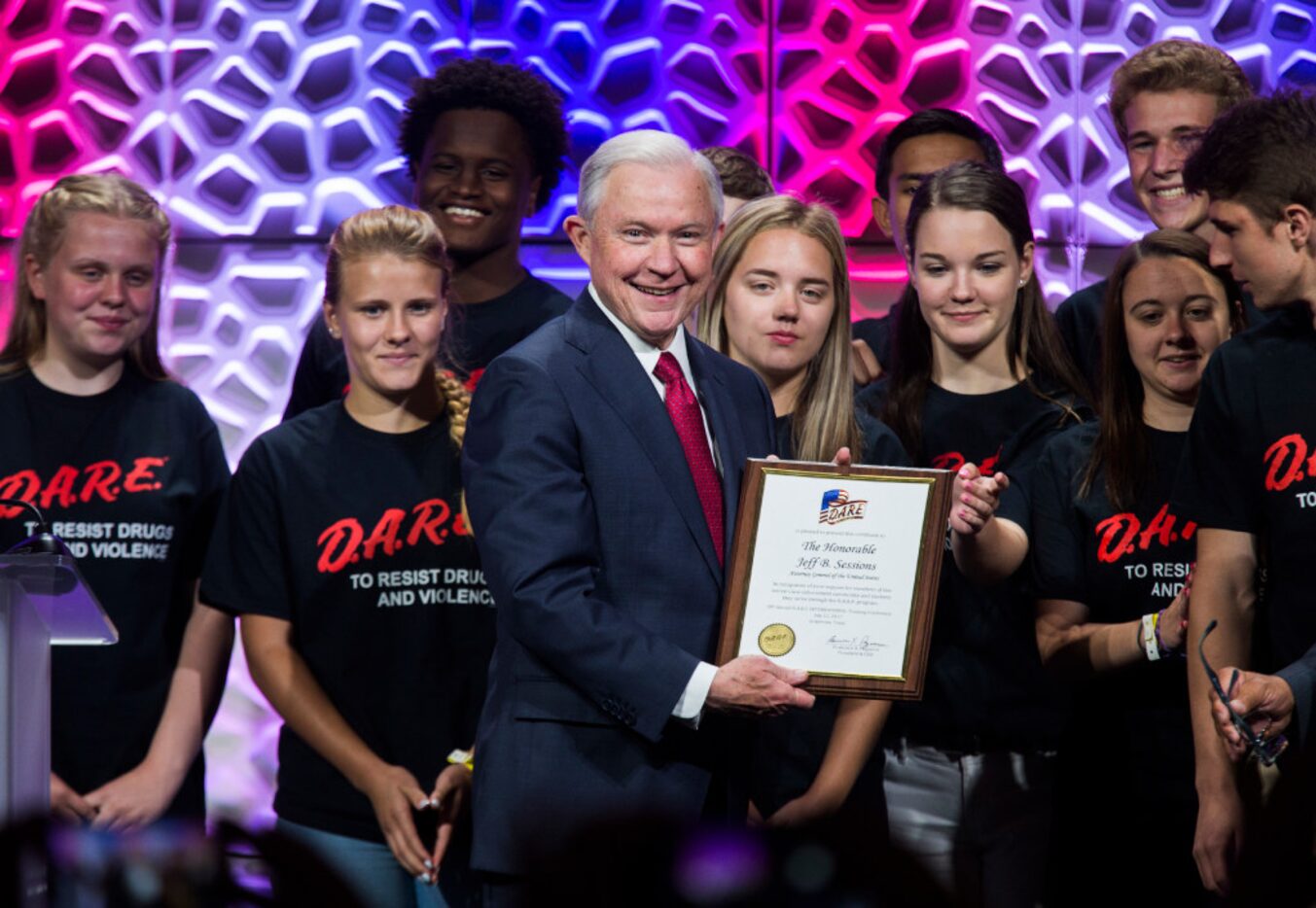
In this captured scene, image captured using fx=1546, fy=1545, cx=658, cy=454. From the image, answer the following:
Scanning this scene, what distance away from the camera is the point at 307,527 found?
2.99 metres

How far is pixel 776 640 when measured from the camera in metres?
2.37

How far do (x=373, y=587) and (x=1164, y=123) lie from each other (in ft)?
6.95

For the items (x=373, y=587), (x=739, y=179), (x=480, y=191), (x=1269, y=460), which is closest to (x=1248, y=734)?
(x=1269, y=460)

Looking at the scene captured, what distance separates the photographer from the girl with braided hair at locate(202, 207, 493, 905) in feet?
9.38

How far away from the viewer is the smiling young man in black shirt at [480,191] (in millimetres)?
3607

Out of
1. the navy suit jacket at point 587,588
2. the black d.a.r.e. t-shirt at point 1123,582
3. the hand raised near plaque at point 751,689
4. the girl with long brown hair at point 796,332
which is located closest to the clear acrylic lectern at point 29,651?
the navy suit jacket at point 587,588

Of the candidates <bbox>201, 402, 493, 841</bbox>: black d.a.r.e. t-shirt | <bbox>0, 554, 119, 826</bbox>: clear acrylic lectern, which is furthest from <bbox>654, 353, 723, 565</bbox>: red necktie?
<bbox>0, 554, 119, 826</bbox>: clear acrylic lectern

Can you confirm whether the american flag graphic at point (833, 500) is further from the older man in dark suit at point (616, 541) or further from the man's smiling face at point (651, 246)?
the man's smiling face at point (651, 246)

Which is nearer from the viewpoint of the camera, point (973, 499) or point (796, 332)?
point (973, 499)

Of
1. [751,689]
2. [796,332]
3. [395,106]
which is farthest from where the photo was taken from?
[395,106]

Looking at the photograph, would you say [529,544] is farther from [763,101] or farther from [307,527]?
[763,101]

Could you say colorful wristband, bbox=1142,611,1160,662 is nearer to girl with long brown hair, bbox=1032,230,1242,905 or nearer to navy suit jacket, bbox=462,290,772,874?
girl with long brown hair, bbox=1032,230,1242,905

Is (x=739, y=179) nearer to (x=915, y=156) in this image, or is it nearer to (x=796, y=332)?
(x=915, y=156)

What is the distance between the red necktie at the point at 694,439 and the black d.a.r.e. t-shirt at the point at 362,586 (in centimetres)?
75
